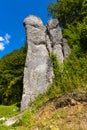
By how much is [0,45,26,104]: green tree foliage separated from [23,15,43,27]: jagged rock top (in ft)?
22.4

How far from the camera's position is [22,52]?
35719 mm

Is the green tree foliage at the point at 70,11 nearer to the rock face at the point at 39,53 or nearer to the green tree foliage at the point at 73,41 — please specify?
the green tree foliage at the point at 73,41

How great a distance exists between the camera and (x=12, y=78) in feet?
114

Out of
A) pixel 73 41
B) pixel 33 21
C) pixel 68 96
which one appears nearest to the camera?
pixel 68 96

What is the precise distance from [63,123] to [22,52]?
2362cm

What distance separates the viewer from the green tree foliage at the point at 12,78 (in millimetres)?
33003

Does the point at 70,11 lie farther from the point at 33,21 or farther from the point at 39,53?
the point at 39,53

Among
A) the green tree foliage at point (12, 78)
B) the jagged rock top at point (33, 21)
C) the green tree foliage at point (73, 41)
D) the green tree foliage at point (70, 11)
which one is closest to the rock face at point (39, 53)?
the jagged rock top at point (33, 21)

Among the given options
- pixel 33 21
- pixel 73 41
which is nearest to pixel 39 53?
pixel 73 41

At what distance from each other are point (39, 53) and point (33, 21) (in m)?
3.29

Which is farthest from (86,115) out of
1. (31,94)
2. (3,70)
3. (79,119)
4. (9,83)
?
(3,70)

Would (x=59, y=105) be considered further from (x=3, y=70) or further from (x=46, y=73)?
(x=3, y=70)

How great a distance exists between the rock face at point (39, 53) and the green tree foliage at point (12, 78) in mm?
7090

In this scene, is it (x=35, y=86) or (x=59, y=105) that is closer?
(x=59, y=105)
